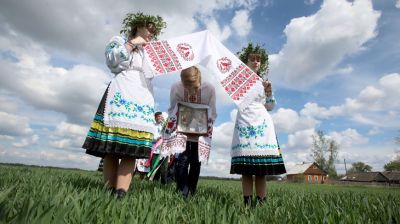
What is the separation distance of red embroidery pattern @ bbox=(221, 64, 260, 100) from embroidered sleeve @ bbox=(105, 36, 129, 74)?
1.33 meters

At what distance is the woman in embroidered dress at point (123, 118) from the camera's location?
3131mm

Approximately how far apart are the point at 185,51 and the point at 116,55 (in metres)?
1.04

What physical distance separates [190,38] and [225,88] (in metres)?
0.84

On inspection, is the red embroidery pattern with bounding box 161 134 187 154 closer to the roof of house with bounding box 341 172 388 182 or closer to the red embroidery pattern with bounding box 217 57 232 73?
the red embroidery pattern with bounding box 217 57 232 73

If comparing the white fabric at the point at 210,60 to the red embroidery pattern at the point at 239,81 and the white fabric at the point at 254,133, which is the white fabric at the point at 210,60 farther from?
the white fabric at the point at 254,133

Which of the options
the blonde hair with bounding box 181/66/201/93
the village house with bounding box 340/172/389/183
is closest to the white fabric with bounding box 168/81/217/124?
the blonde hair with bounding box 181/66/201/93

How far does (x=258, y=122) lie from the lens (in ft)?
12.6

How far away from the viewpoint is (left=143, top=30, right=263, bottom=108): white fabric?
375cm

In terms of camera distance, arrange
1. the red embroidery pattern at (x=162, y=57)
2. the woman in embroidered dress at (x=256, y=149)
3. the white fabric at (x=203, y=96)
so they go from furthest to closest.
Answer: the white fabric at (x=203, y=96) < the woman in embroidered dress at (x=256, y=149) < the red embroidery pattern at (x=162, y=57)

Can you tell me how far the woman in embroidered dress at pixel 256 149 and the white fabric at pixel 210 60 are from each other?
0.59 ft

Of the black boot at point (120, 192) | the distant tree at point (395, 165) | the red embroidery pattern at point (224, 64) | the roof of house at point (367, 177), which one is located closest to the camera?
the black boot at point (120, 192)

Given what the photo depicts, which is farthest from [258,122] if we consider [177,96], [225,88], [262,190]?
[177,96]

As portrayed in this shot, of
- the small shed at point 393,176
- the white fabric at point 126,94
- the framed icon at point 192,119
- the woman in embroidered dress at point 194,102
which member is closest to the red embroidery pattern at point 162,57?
the white fabric at point 126,94

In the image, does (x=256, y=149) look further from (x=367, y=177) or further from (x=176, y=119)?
(x=367, y=177)
